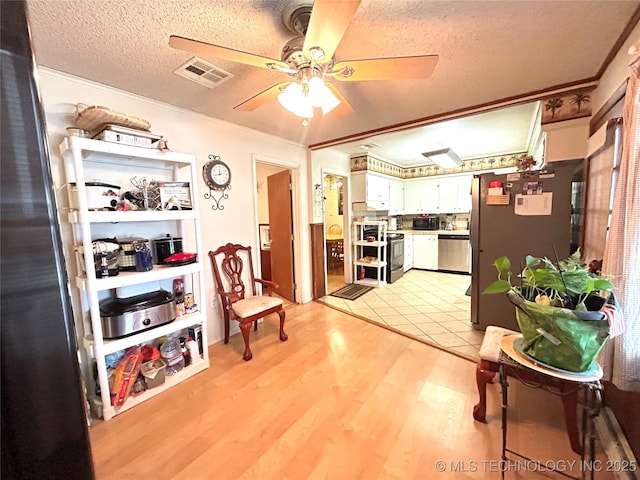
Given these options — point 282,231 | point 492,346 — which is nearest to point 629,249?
point 492,346

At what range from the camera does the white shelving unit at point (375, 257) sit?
4.68m

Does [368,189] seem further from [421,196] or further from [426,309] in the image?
[426,309]

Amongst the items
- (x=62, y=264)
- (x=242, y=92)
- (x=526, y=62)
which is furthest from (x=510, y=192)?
(x=62, y=264)

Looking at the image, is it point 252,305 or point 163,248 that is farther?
point 252,305

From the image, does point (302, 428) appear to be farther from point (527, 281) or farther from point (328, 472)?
point (527, 281)

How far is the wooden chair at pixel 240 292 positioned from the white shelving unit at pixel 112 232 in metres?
0.34

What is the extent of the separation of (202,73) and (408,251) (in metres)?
5.12

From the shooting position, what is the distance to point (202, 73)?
1809mm

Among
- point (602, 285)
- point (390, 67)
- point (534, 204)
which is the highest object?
point (390, 67)

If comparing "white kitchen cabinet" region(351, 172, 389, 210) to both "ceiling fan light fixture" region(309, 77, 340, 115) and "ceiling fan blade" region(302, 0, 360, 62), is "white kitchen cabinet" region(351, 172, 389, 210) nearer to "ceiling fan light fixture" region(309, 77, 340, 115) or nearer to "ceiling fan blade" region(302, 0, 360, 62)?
"ceiling fan light fixture" region(309, 77, 340, 115)

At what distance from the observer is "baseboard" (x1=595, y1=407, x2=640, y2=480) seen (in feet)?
4.07

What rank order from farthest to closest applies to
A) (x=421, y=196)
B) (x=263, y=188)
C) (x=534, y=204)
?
(x=421, y=196), (x=263, y=188), (x=534, y=204)

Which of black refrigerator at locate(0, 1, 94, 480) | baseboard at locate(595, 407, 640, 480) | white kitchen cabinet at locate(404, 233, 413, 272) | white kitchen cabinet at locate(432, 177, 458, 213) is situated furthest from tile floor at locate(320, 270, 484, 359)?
black refrigerator at locate(0, 1, 94, 480)

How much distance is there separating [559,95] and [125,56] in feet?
10.7
